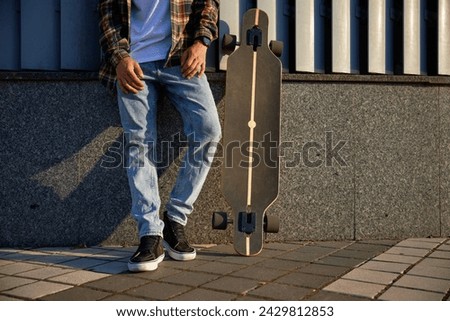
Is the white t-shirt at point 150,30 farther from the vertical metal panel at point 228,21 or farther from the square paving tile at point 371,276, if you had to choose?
the square paving tile at point 371,276

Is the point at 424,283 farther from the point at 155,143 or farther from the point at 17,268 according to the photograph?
the point at 17,268

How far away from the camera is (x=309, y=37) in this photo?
120 inches

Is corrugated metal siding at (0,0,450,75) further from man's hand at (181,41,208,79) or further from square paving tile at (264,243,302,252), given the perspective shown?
square paving tile at (264,243,302,252)

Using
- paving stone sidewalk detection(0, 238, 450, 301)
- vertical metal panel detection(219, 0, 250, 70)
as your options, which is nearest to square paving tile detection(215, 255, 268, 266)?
paving stone sidewalk detection(0, 238, 450, 301)

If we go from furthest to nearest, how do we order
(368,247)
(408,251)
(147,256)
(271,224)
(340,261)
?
(368,247), (408,251), (271,224), (340,261), (147,256)

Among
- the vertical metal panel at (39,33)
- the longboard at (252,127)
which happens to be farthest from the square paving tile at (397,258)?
the vertical metal panel at (39,33)

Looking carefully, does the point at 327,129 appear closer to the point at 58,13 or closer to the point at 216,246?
the point at 216,246

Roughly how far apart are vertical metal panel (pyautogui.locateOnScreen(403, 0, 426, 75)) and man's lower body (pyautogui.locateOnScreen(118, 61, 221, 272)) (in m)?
1.55

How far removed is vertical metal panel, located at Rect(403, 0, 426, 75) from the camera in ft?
10.2

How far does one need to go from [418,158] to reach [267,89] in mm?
1196

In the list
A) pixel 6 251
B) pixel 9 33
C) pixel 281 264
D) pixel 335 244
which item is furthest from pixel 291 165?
pixel 9 33

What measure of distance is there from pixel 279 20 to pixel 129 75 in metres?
1.24

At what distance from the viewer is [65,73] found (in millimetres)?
2791

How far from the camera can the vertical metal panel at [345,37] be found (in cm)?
304
